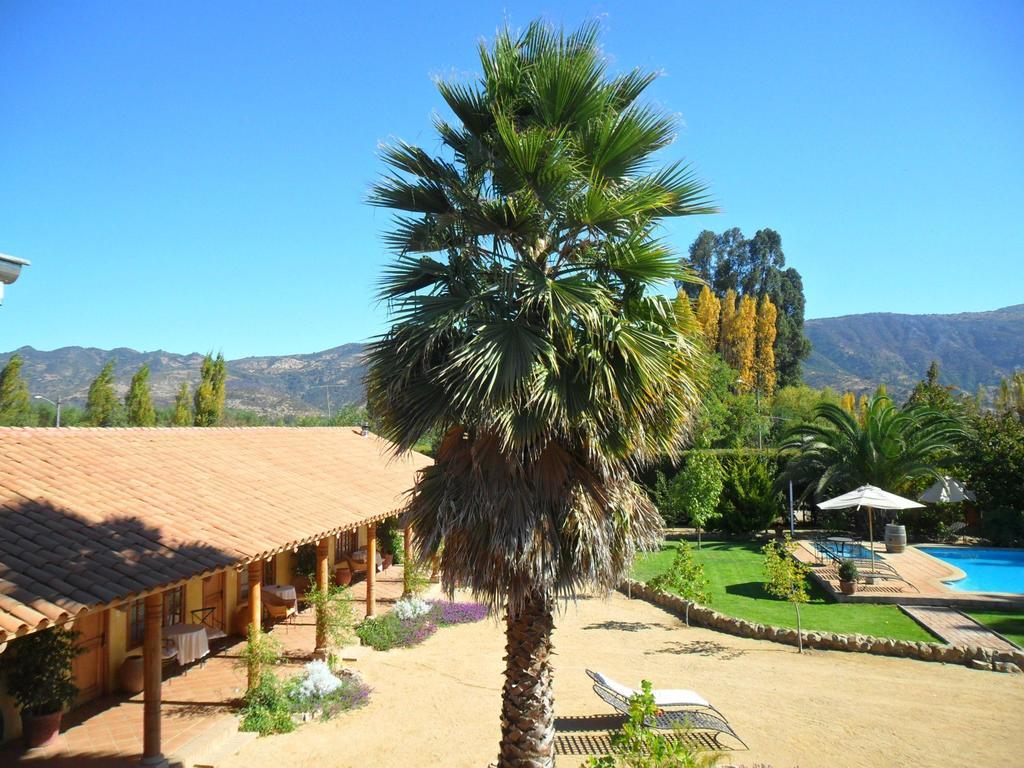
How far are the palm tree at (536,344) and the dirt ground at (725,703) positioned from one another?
3.67 m

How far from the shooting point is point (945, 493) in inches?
1045

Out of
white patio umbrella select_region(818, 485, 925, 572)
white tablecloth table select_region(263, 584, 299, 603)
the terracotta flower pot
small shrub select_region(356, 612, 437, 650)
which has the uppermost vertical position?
white patio umbrella select_region(818, 485, 925, 572)

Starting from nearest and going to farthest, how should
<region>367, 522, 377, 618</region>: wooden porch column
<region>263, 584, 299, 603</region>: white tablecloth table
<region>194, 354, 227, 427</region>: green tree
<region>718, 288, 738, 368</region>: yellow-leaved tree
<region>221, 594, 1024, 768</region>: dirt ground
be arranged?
<region>221, 594, 1024, 768</region>: dirt ground
<region>263, 584, 299, 603</region>: white tablecloth table
<region>367, 522, 377, 618</region>: wooden porch column
<region>194, 354, 227, 427</region>: green tree
<region>718, 288, 738, 368</region>: yellow-leaved tree

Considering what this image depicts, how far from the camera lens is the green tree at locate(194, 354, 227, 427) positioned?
172ft

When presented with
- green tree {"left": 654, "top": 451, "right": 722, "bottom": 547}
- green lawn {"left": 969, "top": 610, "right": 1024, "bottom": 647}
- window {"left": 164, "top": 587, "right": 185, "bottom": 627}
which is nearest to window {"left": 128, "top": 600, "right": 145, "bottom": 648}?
window {"left": 164, "top": 587, "right": 185, "bottom": 627}

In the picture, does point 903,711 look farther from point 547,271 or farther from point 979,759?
point 547,271

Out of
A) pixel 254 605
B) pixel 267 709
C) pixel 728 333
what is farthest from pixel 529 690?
pixel 728 333

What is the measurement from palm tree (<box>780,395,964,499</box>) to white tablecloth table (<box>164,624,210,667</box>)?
23125mm

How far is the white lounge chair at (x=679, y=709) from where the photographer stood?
9758 millimetres

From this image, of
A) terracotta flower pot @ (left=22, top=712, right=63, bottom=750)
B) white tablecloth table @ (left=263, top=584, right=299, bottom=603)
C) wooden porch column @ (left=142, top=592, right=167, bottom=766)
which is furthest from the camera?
white tablecloth table @ (left=263, top=584, right=299, bottom=603)

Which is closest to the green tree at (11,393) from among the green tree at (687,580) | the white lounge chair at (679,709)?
the green tree at (687,580)

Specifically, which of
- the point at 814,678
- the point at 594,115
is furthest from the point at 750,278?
the point at 594,115

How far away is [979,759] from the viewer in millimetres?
9086

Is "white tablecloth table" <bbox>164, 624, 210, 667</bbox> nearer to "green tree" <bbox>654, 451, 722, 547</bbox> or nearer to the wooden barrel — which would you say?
"green tree" <bbox>654, 451, 722, 547</bbox>
